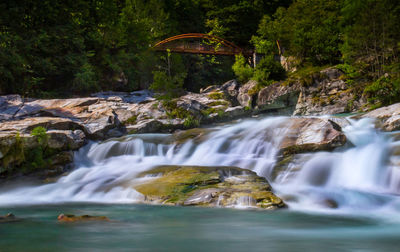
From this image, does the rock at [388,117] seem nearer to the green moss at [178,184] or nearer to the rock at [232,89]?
the green moss at [178,184]

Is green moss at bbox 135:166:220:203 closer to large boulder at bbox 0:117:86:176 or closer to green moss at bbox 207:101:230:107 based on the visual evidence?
large boulder at bbox 0:117:86:176

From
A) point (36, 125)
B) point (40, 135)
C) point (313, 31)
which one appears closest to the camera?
point (40, 135)

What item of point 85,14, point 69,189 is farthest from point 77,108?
point 69,189

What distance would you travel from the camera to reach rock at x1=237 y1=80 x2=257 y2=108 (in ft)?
69.6

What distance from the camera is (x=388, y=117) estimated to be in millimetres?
12258

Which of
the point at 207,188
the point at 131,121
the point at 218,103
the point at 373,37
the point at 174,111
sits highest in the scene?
→ the point at 373,37

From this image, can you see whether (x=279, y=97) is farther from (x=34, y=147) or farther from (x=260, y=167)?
(x=34, y=147)

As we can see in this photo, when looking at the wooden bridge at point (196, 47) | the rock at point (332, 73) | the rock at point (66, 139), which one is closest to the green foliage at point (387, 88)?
the rock at point (332, 73)

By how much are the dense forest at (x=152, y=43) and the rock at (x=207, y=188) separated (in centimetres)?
983

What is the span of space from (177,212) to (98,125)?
29.3 ft

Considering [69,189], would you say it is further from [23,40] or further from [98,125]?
[23,40]

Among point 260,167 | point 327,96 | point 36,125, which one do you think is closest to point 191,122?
point 36,125

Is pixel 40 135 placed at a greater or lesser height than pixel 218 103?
lesser

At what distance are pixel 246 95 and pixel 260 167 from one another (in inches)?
468
